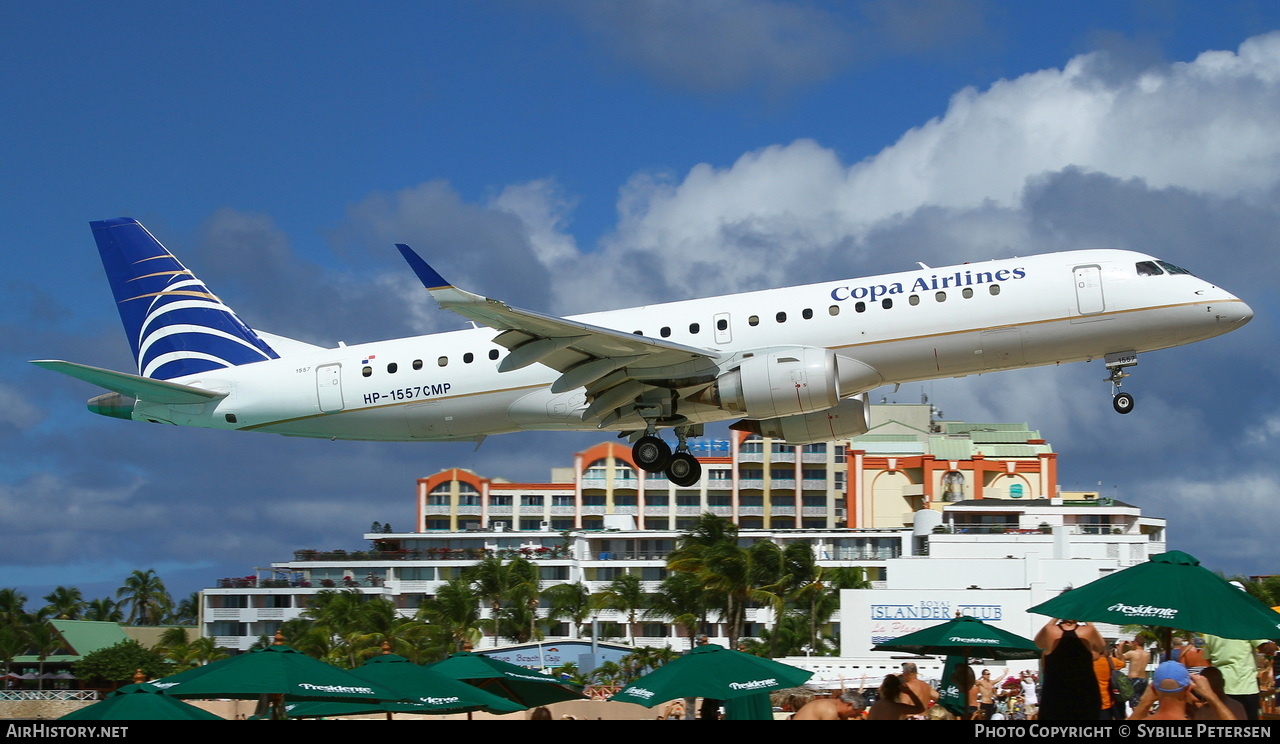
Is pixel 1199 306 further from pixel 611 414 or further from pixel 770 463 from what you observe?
pixel 770 463

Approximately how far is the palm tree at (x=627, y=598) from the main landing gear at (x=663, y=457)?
4333 cm

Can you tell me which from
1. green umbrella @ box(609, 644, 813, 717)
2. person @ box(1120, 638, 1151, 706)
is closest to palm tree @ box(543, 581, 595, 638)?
green umbrella @ box(609, 644, 813, 717)

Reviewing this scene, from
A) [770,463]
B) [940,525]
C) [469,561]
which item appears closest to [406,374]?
[940,525]

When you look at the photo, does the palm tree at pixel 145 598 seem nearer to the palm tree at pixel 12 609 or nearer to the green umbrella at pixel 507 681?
the palm tree at pixel 12 609

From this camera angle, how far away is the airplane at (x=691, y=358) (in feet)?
85.9

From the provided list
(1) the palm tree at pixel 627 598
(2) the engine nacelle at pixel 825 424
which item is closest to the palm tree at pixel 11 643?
(1) the palm tree at pixel 627 598

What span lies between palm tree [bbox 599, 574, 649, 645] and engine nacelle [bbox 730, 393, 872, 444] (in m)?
43.3

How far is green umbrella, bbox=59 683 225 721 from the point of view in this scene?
43.0 feet

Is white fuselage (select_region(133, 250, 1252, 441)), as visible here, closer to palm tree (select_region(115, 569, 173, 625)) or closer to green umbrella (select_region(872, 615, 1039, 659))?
green umbrella (select_region(872, 615, 1039, 659))

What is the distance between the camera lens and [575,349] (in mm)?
27031

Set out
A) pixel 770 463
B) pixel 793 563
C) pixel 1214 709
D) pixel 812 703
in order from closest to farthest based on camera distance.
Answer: pixel 1214 709, pixel 812 703, pixel 793 563, pixel 770 463

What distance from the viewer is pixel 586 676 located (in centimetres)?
5525

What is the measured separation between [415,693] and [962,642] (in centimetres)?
777
